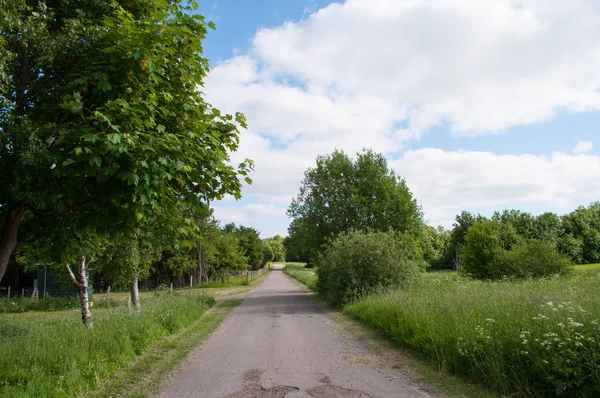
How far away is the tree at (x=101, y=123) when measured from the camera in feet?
14.6

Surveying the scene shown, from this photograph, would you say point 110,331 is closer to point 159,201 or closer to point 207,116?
point 159,201

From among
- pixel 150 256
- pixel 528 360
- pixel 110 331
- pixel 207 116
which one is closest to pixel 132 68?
pixel 207 116

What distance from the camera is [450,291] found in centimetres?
1133

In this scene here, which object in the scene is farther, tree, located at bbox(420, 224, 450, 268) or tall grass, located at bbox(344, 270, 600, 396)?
tree, located at bbox(420, 224, 450, 268)

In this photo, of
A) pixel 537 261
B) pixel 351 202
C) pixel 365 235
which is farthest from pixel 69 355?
pixel 537 261

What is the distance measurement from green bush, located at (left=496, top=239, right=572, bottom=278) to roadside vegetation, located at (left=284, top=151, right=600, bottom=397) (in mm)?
65

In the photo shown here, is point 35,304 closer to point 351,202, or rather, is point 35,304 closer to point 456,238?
point 351,202

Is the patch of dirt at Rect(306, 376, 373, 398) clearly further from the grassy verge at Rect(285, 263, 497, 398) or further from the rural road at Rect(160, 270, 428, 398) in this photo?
the grassy verge at Rect(285, 263, 497, 398)

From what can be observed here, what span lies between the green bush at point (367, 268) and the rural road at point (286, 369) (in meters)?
5.66

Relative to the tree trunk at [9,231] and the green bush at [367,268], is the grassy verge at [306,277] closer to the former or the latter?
the green bush at [367,268]

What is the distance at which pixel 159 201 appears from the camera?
→ 5.29m

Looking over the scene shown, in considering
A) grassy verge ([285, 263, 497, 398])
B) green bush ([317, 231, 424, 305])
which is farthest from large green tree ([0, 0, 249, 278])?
green bush ([317, 231, 424, 305])

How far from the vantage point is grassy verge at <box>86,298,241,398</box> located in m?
5.67

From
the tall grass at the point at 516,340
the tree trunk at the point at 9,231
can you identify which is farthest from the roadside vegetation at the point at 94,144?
the tall grass at the point at 516,340
